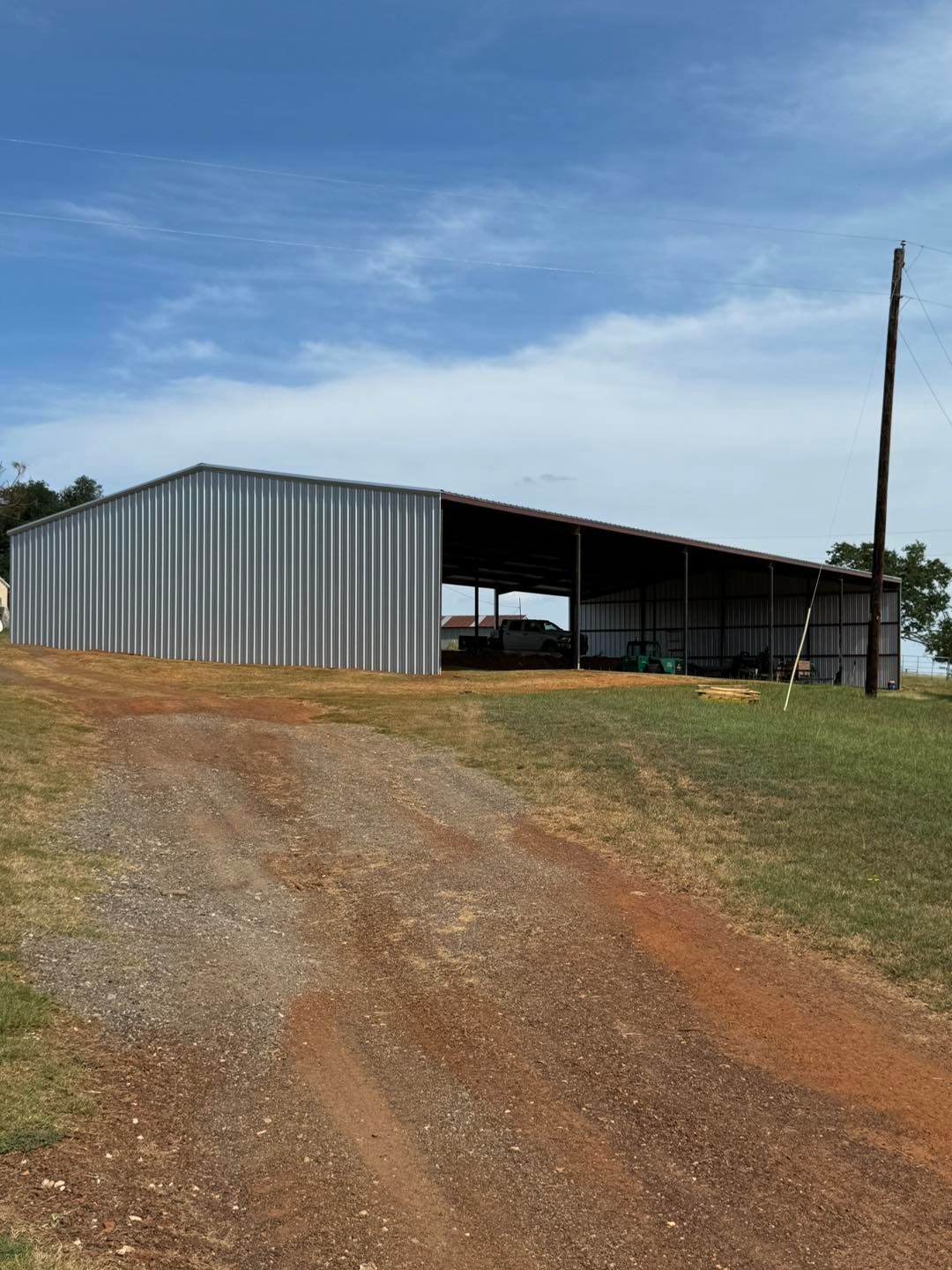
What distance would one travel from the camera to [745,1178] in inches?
187


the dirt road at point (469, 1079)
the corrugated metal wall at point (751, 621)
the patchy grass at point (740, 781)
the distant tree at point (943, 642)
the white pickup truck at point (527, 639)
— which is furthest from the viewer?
the distant tree at point (943, 642)

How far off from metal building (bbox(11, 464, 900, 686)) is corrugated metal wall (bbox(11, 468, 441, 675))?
0.04 metres

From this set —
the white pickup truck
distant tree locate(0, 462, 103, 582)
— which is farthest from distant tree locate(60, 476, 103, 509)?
the white pickup truck

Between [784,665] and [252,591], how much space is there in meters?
22.2

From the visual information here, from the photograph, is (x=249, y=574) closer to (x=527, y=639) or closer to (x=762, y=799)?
(x=527, y=639)

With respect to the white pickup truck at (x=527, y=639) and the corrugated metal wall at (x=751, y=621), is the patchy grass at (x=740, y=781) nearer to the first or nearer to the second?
the corrugated metal wall at (x=751, y=621)

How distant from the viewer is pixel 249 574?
29.9m

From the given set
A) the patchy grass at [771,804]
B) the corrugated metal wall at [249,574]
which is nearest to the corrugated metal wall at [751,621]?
the corrugated metal wall at [249,574]

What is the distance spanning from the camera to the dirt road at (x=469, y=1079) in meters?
4.25

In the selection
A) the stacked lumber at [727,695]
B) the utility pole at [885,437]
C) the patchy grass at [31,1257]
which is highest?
A: the utility pole at [885,437]

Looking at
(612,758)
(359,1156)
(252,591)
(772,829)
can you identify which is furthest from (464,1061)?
(252,591)

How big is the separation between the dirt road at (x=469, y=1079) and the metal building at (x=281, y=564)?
1800 cm

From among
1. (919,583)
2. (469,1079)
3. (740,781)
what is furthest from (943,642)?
(469,1079)

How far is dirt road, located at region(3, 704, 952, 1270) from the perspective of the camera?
4246 mm
